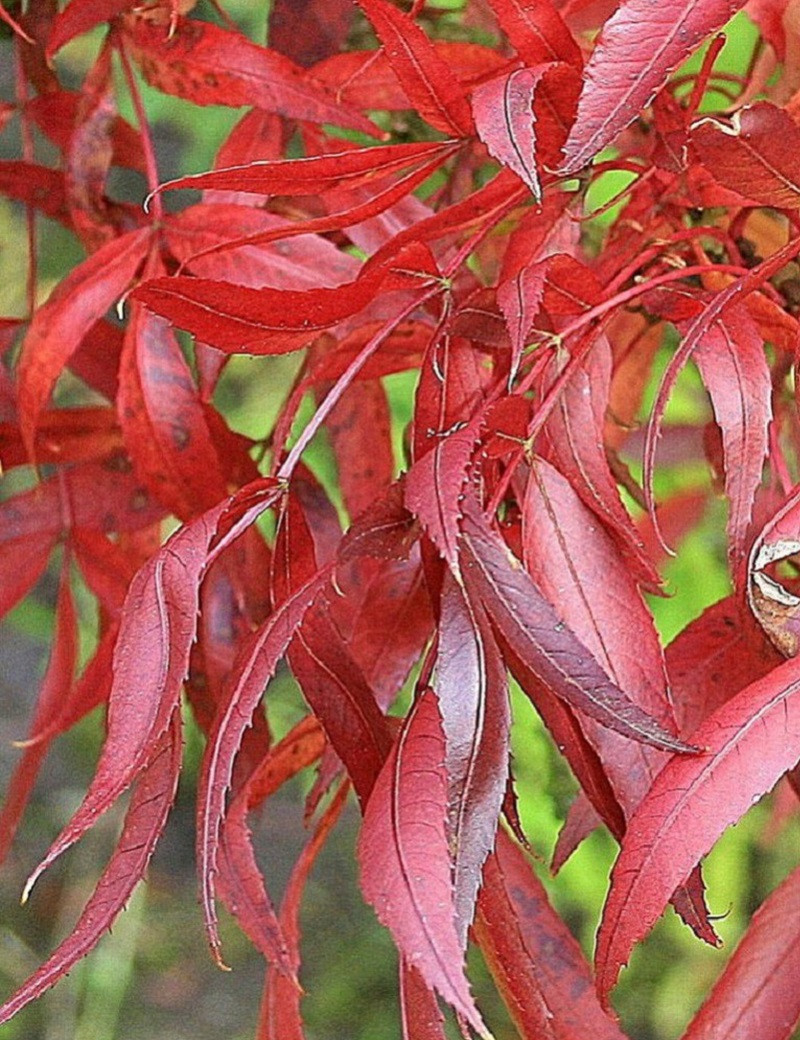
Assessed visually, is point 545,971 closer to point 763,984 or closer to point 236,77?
point 763,984

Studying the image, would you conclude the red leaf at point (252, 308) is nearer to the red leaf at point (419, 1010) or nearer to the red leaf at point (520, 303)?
the red leaf at point (520, 303)

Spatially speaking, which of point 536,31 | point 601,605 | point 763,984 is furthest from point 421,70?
point 763,984

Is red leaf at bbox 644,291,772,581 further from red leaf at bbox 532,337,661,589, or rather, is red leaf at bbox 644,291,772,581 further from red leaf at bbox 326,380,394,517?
red leaf at bbox 326,380,394,517

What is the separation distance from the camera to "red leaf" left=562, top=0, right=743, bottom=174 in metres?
0.30

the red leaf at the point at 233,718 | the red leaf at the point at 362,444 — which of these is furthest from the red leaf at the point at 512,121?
the red leaf at the point at 362,444

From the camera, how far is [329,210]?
1.54ft

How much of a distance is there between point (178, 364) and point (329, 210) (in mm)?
74

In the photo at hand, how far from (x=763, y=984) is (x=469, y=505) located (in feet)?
0.46

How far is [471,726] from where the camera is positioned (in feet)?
1.05

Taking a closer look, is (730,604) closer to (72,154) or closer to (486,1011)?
(72,154)

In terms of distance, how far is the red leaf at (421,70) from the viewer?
13.7 inches

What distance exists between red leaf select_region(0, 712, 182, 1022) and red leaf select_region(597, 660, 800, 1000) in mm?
104

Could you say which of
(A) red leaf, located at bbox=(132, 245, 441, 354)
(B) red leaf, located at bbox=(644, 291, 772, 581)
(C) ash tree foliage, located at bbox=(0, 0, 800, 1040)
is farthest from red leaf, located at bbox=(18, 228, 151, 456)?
(B) red leaf, located at bbox=(644, 291, 772, 581)

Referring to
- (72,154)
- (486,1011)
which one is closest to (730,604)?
(72,154)
